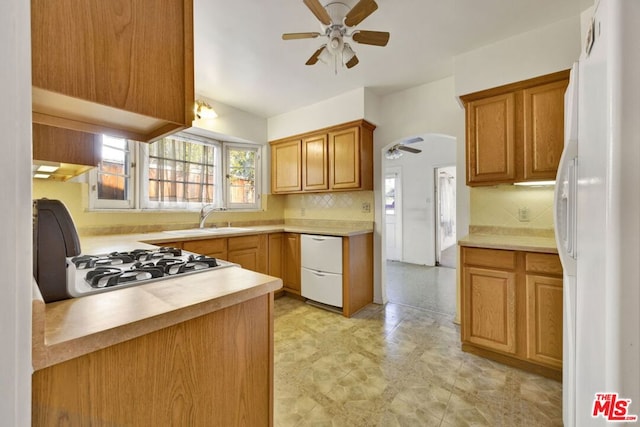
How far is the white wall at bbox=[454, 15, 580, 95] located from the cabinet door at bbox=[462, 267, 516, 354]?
61.0 inches

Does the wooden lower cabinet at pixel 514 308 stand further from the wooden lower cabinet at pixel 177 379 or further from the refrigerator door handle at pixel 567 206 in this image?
the wooden lower cabinet at pixel 177 379

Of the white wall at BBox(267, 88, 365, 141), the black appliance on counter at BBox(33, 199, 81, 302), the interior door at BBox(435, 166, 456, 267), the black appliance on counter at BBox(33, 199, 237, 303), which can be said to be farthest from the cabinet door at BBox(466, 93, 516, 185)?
the interior door at BBox(435, 166, 456, 267)

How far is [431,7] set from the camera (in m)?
1.78

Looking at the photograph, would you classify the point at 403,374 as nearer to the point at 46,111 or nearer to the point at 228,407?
the point at 228,407

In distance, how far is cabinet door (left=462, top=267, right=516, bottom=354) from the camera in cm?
189

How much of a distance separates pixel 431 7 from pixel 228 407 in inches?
97.2

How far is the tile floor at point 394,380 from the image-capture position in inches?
58.4

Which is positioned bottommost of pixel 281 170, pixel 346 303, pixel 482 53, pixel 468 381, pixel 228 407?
pixel 468 381

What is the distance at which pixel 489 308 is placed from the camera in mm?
1984

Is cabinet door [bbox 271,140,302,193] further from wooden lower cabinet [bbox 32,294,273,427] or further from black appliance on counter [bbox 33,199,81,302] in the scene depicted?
black appliance on counter [bbox 33,199,81,302]

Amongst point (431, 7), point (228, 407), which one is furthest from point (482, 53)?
point (228, 407)

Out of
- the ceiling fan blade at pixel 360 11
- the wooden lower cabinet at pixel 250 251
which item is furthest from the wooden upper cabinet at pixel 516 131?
the wooden lower cabinet at pixel 250 251

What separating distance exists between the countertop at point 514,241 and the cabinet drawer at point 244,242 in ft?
6.96

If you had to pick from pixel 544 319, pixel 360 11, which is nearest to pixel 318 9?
pixel 360 11
